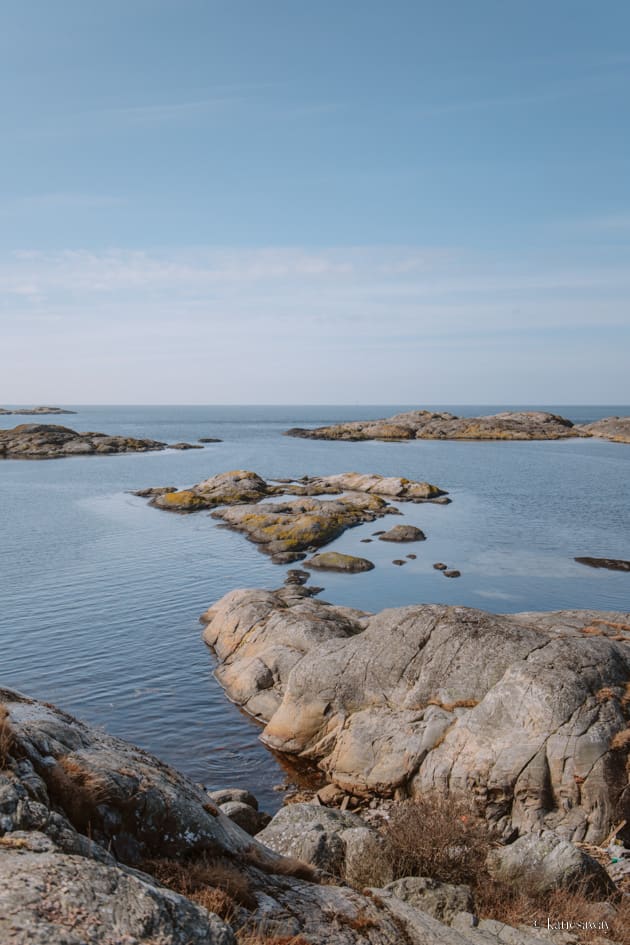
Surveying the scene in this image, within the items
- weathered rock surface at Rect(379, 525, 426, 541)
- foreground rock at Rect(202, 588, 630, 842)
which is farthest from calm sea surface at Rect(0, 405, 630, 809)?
foreground rock at Rect(202, 588, 630, 842)

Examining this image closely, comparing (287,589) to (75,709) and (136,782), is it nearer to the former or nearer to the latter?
(75,709)

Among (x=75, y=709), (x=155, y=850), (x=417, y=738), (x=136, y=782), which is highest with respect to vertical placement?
(x=136, y=782)

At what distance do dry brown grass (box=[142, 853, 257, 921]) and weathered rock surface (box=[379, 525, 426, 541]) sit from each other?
1875 inches

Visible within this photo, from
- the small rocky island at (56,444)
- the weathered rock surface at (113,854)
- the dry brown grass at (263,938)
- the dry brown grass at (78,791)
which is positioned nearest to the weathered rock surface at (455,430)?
the small rocky island at (56,444)

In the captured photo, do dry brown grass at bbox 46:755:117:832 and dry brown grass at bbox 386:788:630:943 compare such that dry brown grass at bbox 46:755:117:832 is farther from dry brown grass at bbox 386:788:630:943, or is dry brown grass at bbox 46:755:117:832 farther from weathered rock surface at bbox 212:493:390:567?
weathered rock surface at bbox 212:493:390:567

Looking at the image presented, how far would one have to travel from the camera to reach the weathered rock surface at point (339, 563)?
46.4 meters

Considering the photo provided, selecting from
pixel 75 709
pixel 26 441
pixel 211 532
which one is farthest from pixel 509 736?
pixel 26 441

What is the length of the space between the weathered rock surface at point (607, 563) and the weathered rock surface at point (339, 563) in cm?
1613

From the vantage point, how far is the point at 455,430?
17638 centimetres

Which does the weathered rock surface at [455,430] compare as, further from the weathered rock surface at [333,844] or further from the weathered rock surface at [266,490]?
the weathered rock surface at [333,844]

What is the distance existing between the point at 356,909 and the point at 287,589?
96.4ft

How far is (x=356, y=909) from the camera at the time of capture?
28.9 ft
